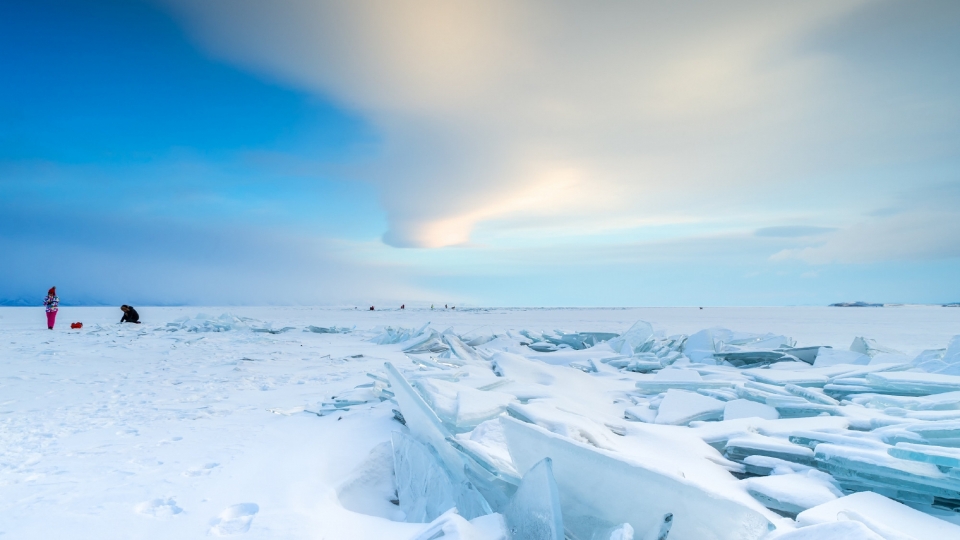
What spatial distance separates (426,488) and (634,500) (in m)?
0.84

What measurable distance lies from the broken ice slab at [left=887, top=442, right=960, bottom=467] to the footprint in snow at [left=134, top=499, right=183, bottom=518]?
8.34 ft

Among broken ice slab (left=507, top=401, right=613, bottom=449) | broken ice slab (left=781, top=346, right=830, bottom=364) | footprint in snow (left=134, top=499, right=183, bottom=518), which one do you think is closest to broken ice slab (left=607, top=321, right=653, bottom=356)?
broken ice slab (left=781, top=346, right=830, bottom=364)

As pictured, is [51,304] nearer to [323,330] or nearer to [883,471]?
[323,330]

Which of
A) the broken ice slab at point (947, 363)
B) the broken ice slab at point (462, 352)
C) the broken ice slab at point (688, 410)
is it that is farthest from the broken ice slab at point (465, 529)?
the broken ice slab at point (947, 363)

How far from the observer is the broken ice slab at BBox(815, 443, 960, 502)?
1632 millimetres

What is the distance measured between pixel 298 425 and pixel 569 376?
225 cm

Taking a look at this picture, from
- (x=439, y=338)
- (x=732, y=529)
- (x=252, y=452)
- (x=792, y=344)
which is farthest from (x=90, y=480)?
(x=792, y=344)

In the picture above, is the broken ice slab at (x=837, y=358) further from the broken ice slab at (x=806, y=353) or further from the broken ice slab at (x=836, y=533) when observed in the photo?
the broken ice slab at (x=836, y=533)

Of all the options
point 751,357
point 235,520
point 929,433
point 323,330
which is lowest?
point 323,330

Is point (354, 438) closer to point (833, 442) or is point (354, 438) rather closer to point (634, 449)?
point (634, 449)

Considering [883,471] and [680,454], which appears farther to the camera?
[680,454]

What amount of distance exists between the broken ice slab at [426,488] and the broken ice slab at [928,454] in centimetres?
147

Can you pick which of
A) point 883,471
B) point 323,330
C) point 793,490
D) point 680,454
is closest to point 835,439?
point 883,471

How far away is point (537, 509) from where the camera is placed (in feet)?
4.17
